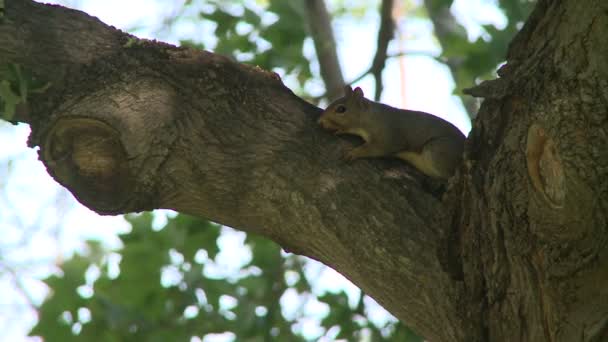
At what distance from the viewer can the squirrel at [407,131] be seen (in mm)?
4328

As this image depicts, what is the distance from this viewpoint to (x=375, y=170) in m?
2.99

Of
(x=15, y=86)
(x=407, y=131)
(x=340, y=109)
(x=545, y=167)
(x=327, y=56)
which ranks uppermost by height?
(x=327, y=56)

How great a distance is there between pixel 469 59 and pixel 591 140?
3044 mm

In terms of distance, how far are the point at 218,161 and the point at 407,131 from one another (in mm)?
2205

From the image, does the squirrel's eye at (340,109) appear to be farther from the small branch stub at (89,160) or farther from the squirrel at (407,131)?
the small branch stub at (89,160)

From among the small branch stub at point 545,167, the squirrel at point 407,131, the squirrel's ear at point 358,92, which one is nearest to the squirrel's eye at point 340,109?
the squirrel at point 407,131

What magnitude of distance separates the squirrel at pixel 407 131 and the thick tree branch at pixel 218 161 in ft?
3.31

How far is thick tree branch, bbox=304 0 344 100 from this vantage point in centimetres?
583

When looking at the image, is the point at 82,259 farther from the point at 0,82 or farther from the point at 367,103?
the point at 0,82

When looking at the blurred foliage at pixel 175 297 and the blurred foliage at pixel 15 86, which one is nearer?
A: the blurred foliage at pixel 15 86

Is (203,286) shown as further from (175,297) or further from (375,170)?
(375,170)

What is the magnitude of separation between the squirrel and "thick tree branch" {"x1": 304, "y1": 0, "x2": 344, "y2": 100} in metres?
0.68

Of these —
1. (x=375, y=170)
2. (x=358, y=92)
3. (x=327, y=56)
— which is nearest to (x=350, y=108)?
(x=358, y=92)

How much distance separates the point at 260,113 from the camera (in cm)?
302
